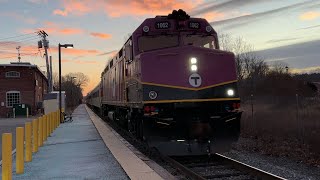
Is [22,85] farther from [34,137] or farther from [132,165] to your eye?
[132,165]

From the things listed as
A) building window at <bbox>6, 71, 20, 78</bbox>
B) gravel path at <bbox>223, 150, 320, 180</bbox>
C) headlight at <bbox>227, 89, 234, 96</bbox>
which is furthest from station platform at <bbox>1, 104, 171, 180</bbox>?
building window at <bbox>6, 71, 20, 78</bbox>

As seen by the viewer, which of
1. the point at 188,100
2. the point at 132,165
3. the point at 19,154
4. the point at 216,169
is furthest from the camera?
the point at 188,100

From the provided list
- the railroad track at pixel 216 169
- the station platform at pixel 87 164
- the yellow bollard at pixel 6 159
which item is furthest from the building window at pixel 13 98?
the yellow bollard at pixel 6 159

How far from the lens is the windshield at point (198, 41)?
39.2 ft

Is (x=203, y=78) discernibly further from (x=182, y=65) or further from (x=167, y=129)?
(x=167, y=129)

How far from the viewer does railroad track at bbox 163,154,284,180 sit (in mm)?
8922

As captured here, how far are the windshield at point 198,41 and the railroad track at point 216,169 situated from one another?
3.12 m

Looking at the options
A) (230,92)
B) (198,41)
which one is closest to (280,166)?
(230,92)

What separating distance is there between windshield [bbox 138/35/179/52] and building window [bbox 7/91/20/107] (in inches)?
1725

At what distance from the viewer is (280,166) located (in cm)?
1064

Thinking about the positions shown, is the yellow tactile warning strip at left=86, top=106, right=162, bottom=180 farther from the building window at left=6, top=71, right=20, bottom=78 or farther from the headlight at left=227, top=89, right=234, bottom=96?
the building window at left=6, top=71, right=20, bottom=78

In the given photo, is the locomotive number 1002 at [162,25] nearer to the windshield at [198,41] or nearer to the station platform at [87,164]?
the windshield at [198,41]

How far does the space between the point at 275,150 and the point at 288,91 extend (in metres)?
15.9

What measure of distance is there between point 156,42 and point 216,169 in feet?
12.9
